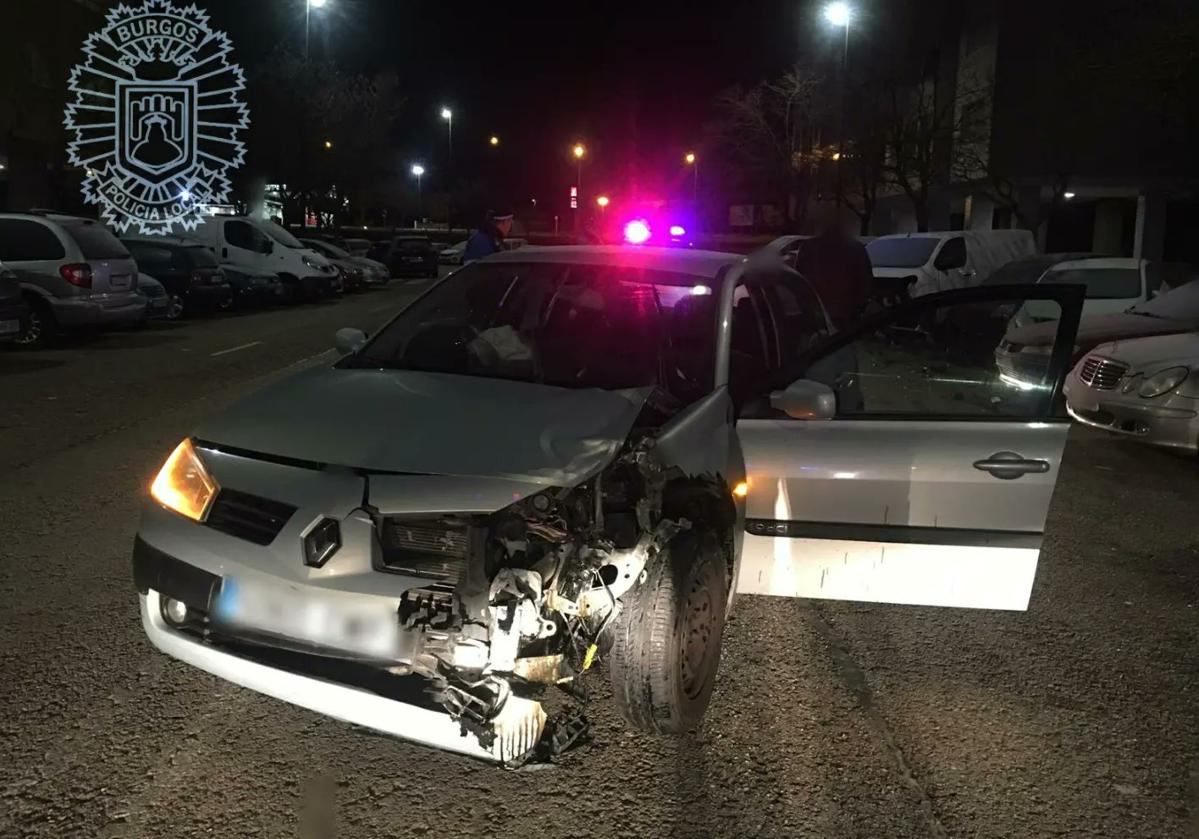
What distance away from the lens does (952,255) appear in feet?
53.6

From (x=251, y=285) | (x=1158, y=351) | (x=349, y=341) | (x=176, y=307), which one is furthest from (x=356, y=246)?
(x=349, y=341)

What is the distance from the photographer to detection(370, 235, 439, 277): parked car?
3212 cm

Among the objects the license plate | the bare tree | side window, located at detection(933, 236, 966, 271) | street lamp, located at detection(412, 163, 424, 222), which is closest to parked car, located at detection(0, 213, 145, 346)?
the license plate

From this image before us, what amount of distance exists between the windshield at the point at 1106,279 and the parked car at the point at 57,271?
11983 millimetres

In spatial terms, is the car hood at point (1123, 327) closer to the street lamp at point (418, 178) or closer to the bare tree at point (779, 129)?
the bare tree at point (779, 129)

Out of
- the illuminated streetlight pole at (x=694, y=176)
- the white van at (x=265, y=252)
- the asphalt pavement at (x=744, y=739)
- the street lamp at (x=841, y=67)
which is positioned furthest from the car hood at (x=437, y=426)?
the illuminated streetlight pole at (x=694, y=176)

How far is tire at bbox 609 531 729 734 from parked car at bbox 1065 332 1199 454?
17.6 ft

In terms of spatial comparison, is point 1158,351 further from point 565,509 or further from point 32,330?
point 32,330

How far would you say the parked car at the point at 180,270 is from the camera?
17141 mm

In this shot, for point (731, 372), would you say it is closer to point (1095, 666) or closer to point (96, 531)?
point (1095, 666)

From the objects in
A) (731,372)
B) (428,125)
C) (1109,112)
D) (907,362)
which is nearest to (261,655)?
(731,372)

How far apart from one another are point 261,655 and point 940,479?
2.44m

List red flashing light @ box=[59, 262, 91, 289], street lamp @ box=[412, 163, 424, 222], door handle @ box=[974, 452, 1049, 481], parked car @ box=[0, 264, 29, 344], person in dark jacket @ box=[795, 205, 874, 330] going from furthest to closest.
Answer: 1. street lamp @ box=[412, 163, 424, 222]
2. red flashing light @ box=[59, 262, 91, 289]
3. parked car @ box=[0, 264, 29, 344]
4. person in dark jacket @ box=[795, 205, 874, 330]
5. door handle @ box=[974, 452, 1049, 481]

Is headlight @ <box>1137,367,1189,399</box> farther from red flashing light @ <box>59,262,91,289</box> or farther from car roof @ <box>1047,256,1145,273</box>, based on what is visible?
red flashing light @ <box>59,262,91,289</box>
